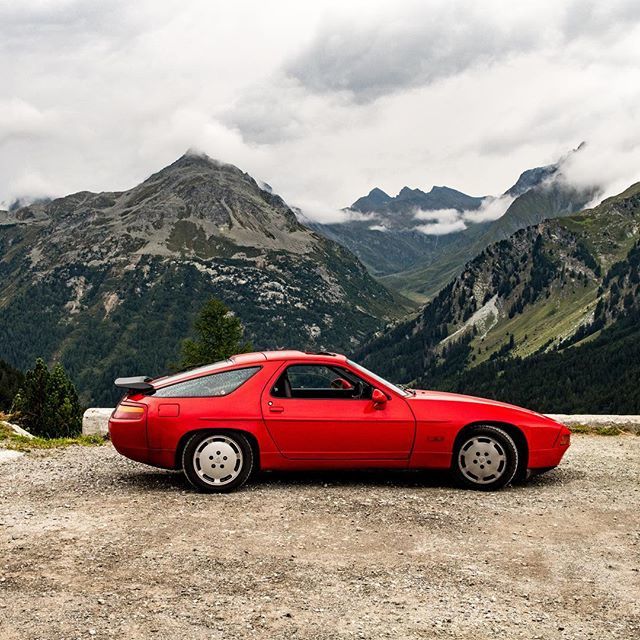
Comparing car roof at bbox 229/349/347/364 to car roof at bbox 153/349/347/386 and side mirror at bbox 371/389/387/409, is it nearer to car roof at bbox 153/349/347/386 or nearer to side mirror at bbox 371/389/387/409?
car roof at bbox 153/349/347/386

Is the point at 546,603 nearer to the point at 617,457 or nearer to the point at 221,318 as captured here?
the point at 617,457

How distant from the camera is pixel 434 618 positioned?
5.69m

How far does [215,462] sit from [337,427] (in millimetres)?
1881

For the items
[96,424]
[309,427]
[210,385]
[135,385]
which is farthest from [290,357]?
[96,424]

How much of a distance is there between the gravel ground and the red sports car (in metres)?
0.43

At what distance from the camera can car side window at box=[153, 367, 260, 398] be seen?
10000mm

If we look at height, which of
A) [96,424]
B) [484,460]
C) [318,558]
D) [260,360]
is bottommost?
[318,558]

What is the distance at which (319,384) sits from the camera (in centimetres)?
1053

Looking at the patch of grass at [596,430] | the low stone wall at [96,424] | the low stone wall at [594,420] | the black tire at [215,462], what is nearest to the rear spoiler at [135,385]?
the black tire at [215,462]

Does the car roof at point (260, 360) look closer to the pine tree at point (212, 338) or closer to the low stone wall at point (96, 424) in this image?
the low stone wall at point (96, 424)

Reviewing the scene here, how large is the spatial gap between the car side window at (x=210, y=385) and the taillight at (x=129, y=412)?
0.35 meters

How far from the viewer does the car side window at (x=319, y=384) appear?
10.2 meters

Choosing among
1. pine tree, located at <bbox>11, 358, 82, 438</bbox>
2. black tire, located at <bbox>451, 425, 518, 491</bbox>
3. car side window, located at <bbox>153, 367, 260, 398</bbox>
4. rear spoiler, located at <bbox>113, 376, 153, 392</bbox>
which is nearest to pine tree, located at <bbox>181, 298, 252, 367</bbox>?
pine tree, located at <bbox>11, 358, 82, 438</bbox>

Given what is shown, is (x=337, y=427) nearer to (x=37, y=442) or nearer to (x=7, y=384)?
(x=37, y=442)
